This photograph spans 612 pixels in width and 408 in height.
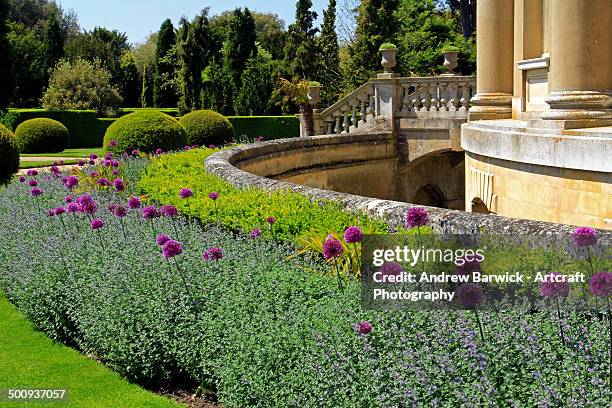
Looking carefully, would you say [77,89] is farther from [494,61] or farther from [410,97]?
[494,61]

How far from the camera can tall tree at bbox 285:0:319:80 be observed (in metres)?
37.4

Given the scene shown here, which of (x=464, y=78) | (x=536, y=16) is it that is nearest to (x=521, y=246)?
(x=536, y=16)

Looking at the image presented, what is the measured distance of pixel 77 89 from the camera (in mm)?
46438

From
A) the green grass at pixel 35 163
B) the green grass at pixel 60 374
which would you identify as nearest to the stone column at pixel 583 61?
the green grass at pixel 60 374

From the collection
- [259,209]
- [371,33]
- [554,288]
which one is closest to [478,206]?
[259,209]

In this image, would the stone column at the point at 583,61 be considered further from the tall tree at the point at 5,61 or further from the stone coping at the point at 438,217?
the tall tree at the point at 5,61

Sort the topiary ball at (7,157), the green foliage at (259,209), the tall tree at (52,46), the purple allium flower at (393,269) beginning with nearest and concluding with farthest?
the purple allium flower at (393,269), the green foliage at (259,209), the topiary ball at (7,157), the tall tree at (52,46)

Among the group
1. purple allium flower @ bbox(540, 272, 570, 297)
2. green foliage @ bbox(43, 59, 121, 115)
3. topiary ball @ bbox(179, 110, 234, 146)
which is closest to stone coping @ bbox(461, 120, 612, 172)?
purple allium flower @ bbox(540, 272, 570, 297)

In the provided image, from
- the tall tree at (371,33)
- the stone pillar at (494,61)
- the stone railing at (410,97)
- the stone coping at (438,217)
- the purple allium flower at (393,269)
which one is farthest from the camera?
the tall tree at (371,33)

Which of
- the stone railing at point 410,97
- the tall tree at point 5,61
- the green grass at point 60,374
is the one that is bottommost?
the green grass at point 60,374

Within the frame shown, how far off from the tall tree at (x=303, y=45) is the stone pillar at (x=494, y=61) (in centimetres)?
2382

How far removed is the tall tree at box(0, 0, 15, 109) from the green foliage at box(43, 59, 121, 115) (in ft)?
22.7

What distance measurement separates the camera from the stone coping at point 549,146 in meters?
8.23

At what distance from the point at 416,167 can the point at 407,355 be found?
15552mm
